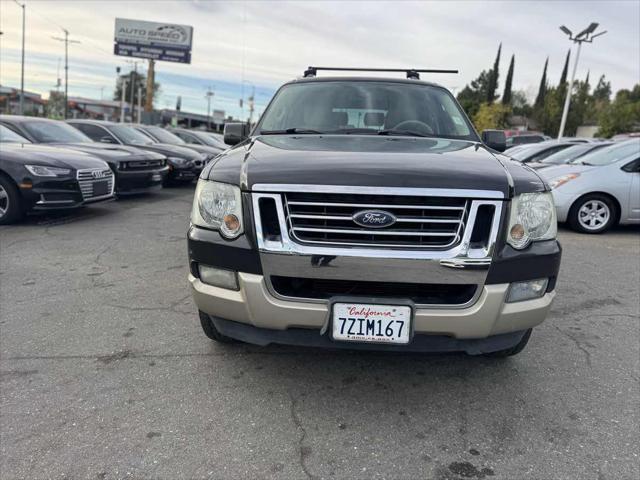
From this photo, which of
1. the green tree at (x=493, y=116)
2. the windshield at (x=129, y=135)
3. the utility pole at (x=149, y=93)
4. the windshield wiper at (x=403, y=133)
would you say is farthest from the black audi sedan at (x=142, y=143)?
the green tree at (x=493, y=116)

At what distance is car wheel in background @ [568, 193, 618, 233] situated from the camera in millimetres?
7625

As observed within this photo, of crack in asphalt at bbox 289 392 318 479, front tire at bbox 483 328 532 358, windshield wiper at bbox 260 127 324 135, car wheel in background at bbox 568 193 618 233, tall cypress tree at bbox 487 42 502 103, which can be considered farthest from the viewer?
tall cypress tree at bbox 487 42 502 103

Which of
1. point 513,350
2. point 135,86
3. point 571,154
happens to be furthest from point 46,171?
point 135,86

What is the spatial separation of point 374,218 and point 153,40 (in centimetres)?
3924

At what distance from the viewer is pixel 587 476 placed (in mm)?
2094

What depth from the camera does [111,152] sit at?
29.2ft

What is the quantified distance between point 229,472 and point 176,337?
57.3 inches

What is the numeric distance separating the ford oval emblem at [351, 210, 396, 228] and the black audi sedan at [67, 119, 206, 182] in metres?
9.91

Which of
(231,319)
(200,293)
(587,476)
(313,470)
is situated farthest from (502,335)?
(200,293)

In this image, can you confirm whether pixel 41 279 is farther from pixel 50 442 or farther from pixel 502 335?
pixel 502 335

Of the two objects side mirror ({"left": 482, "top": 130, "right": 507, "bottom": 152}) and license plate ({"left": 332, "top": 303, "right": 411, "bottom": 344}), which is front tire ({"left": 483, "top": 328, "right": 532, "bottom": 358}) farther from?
side mirror ({"left": 482, "top": 130, "right": 507, "bottom": 152})

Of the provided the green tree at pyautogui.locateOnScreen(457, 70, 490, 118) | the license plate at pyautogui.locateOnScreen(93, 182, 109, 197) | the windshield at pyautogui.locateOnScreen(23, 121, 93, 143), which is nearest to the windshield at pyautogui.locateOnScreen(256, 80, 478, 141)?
the license plate at pyautogui.locateOnScreen(93, 182, 109, 197)

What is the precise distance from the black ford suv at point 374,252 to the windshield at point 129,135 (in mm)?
9864

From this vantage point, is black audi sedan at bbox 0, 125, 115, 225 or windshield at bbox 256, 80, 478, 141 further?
black audi sedan at bbox 0, 125, 115, 225
